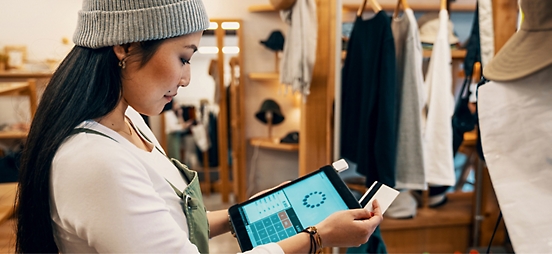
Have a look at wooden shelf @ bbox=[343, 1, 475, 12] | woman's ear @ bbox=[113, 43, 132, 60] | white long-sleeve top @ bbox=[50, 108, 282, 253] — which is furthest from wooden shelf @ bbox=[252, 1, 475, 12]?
white long-sleeve top @ bbox=[50, 108, 282, 253]

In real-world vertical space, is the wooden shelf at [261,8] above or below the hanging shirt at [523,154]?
above

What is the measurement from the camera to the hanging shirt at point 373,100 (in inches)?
65.4

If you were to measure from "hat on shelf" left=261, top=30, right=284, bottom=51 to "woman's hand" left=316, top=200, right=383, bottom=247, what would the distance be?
2.33 meters

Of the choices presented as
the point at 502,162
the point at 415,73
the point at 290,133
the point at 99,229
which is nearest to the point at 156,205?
the point at 99,229

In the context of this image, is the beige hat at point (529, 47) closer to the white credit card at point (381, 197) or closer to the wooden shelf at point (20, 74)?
the white credit card at point (381, 197)

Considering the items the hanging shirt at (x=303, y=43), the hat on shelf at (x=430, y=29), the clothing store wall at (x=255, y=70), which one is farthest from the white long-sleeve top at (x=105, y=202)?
the clothing store wall at (x=255, y=70)

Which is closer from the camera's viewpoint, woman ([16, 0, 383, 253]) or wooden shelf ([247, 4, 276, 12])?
woman ([16, 0, 383, 253])

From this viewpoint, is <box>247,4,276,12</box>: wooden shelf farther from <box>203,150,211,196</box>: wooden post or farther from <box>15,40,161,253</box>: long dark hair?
<box>15,40,161,253</box>: long dark hair

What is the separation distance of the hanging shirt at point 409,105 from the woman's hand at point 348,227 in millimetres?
960

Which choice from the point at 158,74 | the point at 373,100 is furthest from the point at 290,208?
the point at 373,100

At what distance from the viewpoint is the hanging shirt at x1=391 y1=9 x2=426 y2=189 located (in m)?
1.70

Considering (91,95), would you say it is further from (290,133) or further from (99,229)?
(290,133)

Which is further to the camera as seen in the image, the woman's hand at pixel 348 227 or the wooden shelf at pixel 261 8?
the wooden shelf at pixel 261 8

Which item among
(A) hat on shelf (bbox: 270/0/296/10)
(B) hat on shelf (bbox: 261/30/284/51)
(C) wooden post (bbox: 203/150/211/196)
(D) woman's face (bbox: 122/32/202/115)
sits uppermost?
(A) hat on shelf (bbox: 270/0/296/10)
